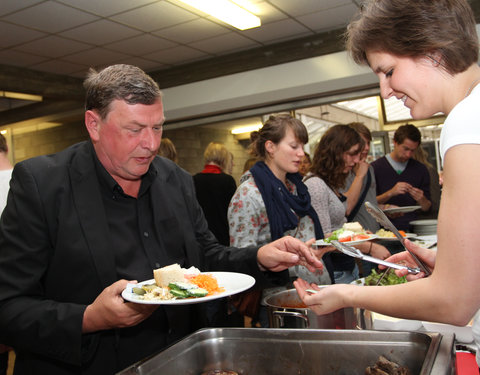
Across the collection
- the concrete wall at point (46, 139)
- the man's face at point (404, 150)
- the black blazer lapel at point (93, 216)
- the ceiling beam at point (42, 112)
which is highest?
the ceiling beam at point (42, 112)

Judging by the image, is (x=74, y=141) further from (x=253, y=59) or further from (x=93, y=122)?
(x=93, y=122)

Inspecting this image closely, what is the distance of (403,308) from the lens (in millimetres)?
924

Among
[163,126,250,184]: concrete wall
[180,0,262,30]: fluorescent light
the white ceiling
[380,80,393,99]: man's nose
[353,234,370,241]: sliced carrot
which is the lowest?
[353,234,370,241]: sliced carrot

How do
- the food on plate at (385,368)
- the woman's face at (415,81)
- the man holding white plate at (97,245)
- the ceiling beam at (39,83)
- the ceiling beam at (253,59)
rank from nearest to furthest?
the woman's face at (415,81), the food on plate at (385,368), the man holding white plate at (97,245), the ceiling beam at (253,59), the ceiling beam at (39,83)

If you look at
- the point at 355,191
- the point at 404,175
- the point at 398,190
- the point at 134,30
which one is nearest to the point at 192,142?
the point at 134,30

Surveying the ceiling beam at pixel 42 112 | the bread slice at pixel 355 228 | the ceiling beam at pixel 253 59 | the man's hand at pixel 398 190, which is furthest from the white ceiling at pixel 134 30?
the bread slice at pixel 355 228

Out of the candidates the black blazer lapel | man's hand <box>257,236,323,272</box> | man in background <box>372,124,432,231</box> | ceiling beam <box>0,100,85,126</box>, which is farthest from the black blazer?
ceiling beam <box>0,100,85,126</box>

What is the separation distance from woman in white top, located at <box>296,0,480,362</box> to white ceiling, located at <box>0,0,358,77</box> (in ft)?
10.9

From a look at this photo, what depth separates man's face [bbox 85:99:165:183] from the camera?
138 cm

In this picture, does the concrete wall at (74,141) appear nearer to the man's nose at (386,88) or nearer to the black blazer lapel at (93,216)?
the black blazer lapel at (93,216)

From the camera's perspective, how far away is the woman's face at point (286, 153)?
8.64 feet

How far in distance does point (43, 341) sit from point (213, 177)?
283 cm

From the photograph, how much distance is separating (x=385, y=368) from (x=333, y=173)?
2.08 metres

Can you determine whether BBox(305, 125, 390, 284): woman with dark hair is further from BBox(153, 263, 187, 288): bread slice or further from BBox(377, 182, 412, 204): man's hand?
BBox(153, 263, 187, 288): bread slice
